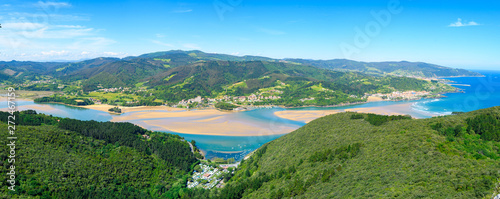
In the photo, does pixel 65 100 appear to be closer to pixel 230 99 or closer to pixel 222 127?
pixel 230 99

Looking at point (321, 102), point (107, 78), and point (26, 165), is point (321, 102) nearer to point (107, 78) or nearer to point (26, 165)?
point (26, 165)

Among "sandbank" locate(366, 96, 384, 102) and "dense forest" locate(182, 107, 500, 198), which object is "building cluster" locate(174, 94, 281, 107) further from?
"dense forest" locate(182, 107, 500, 198)

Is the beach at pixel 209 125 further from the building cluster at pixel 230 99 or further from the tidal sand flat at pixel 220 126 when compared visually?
the building cluster at pixel 230 99

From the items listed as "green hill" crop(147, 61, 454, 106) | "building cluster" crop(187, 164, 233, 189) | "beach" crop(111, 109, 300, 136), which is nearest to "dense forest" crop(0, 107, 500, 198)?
"building cluster" crop(187, 164, 233, 189)

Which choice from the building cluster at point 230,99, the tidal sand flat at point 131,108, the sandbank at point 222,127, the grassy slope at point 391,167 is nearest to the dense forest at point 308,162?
the grassy slope at point 391,167

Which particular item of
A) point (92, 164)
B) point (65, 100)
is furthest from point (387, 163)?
point (65, 100)
